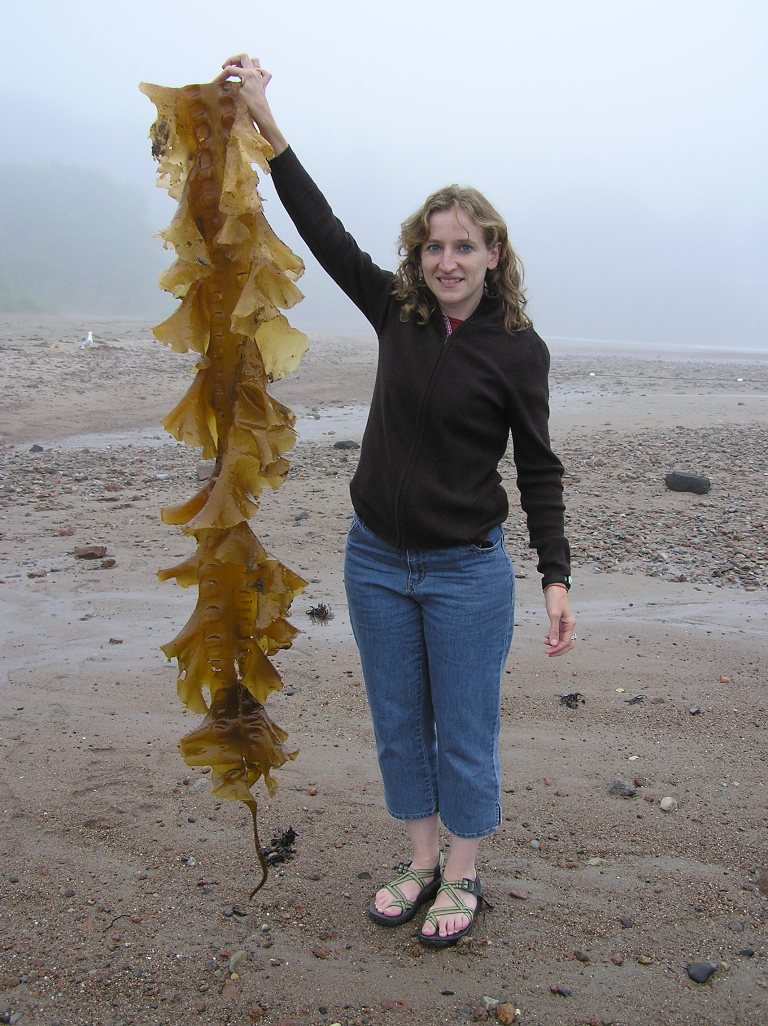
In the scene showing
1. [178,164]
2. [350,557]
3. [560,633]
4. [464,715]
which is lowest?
[464,715]

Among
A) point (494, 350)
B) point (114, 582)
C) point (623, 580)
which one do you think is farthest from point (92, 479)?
point (494, 350)

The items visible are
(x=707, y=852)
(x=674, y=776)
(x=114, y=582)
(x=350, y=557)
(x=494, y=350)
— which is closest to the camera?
(x=494, y=350)

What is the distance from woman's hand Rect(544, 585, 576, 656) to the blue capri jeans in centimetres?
13

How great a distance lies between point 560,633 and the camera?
2.79m

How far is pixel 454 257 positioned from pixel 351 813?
2.13 meters

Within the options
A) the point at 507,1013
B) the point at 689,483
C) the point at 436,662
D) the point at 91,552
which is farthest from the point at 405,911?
the point at 689,483

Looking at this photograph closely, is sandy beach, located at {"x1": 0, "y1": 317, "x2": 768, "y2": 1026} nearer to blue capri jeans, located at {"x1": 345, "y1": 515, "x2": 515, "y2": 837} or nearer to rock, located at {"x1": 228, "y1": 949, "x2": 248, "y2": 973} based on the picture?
rock, located at {"x1": 228, "y1": 949, "x2": 248, "y2": 973}

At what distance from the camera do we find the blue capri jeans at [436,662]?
2752mm

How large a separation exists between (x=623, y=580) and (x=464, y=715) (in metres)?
4.01

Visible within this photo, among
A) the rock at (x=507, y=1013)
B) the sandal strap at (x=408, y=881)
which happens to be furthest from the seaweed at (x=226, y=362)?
the rock at (x=507, y=1013)

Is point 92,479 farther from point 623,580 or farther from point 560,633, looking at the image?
point 560,633

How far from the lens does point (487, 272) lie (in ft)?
9.06

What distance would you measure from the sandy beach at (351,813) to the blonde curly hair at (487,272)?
1.90 m

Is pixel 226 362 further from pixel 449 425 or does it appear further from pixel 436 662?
pixel 436 662
